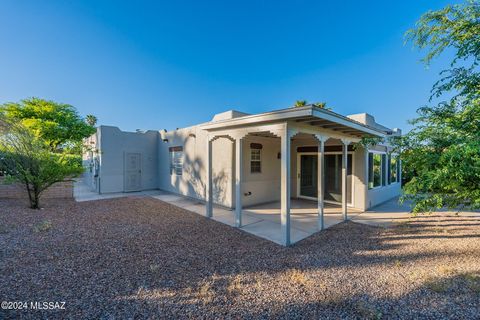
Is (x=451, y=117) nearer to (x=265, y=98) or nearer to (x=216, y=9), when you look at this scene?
(x=216, y=9)

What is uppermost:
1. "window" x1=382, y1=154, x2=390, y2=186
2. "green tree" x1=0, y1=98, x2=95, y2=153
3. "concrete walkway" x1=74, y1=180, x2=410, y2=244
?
"green tree" x1=0, y1=98, x2=95, y2=153

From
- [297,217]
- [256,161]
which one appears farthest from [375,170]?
[256,161]

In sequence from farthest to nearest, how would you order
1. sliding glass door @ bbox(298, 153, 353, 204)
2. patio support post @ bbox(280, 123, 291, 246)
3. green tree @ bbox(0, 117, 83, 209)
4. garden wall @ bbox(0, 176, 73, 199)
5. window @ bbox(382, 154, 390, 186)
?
window @ bbox(382, 154, 390, 186) < garden wall @ bbox(0, 176, 73, 199) < sliding glass door @ bbox(298, 153, 353, 204) < green tree @ bbox(0, 117, 83, 209) < patio support post @ bbox(280, 123, 291, 246)

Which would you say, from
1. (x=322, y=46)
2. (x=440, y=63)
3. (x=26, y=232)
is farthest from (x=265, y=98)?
(x=26, y=232)

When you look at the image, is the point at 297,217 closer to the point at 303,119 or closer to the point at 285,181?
the point at 285,181

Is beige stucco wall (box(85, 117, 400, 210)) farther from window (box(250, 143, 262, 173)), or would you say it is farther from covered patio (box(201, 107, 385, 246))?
covered patio (box(201, 107, 385, 246))

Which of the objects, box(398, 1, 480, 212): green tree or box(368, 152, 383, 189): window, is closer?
box(398, 1, 480, 212): green tree

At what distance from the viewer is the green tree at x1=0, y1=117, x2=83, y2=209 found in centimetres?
718

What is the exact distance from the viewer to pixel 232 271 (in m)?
3.44

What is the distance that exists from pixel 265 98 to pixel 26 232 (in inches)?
591

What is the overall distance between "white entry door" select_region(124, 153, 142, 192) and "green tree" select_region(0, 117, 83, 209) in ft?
14.3

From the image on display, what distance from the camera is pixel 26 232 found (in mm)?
4898

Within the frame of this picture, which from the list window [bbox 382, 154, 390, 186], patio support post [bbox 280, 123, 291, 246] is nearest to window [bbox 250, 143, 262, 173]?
patio support post [bbox 280, 123, 291, 246]

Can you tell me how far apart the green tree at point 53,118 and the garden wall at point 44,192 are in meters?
7.76
